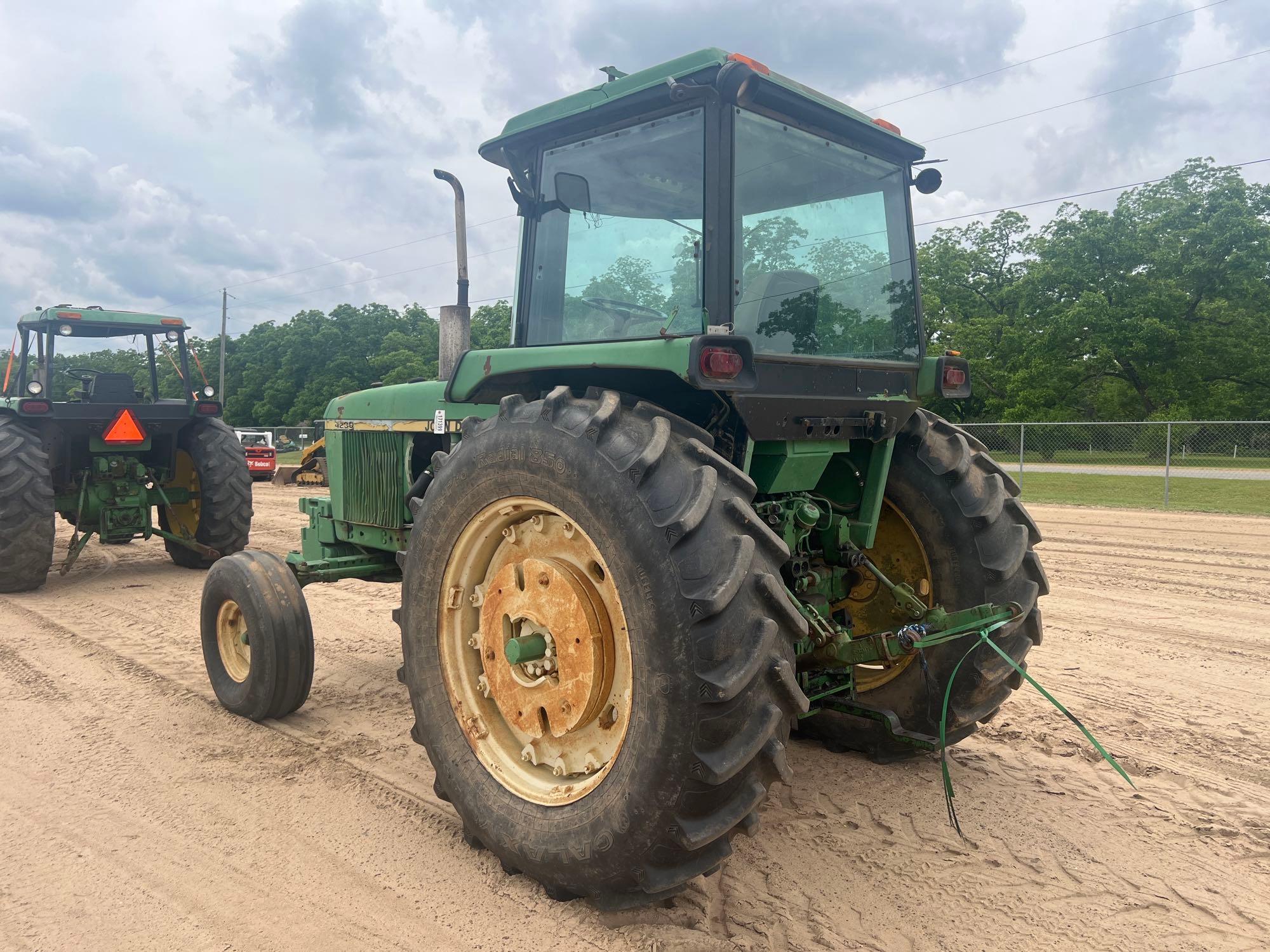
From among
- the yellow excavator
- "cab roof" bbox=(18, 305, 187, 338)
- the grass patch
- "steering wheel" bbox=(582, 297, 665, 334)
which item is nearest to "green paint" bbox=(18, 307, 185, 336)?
"cab roof" bbox=(18, 305, 187, 338)

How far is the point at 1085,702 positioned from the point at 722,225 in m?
3.30

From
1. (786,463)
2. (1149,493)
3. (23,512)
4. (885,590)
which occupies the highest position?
(786,463)

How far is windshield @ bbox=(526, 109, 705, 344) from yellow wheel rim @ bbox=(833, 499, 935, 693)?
1.41 meters

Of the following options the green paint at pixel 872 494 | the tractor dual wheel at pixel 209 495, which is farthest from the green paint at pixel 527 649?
the tractor dual wheel at pixel 209 495

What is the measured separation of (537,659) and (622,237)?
5.06 feet

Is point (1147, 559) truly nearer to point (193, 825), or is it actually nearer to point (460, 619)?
point (460, 619)

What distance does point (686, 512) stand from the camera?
7.84 feet

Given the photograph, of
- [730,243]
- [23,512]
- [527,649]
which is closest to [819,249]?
[730,243]

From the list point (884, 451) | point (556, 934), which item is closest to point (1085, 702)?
point (884, 451)

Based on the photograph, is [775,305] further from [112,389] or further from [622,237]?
[112,389]

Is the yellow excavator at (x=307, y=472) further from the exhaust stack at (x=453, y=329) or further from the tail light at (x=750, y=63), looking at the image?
the tail light at (x=750, y=63)

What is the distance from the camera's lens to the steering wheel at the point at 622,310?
311 cm

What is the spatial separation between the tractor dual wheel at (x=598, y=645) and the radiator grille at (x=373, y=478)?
1.55 meters

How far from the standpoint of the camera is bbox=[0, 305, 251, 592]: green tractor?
7.44 meters
